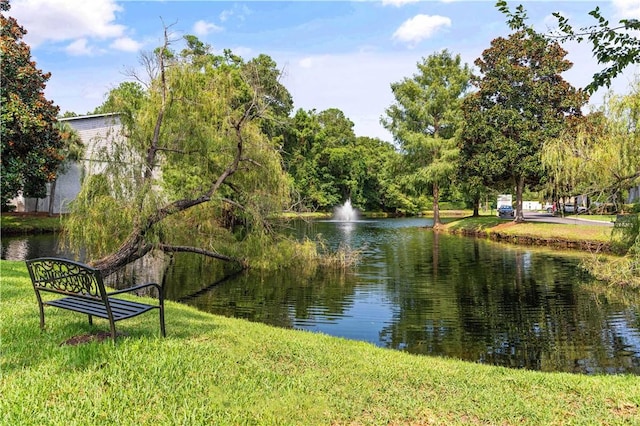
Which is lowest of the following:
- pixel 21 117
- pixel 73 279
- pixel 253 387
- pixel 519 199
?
pixel 253 387

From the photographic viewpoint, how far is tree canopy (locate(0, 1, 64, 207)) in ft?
61.3

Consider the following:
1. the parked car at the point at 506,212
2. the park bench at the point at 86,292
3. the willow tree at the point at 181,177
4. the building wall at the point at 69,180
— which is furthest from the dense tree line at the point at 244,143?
the parked car at the point at 506,212

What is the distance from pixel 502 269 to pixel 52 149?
21.8 meters

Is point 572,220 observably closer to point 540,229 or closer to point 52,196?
point 540,229

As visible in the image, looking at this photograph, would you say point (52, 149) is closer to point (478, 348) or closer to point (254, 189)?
point (254, 189)

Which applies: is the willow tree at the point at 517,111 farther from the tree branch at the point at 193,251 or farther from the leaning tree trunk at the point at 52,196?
the leaning tree trunk at the point at 52,196

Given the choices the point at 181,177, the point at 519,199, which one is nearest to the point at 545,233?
the point at 519,199

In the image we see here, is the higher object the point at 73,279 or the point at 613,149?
the point at 613,149

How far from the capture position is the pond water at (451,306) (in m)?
8.30

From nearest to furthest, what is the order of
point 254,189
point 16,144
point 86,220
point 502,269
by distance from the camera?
point 86,220, point 254,189, point 502,269, point 16,144

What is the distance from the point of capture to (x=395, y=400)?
4281 mm

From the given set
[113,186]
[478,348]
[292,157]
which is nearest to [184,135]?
[113,186]

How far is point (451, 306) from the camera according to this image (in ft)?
38.5

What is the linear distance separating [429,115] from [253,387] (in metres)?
37.5
